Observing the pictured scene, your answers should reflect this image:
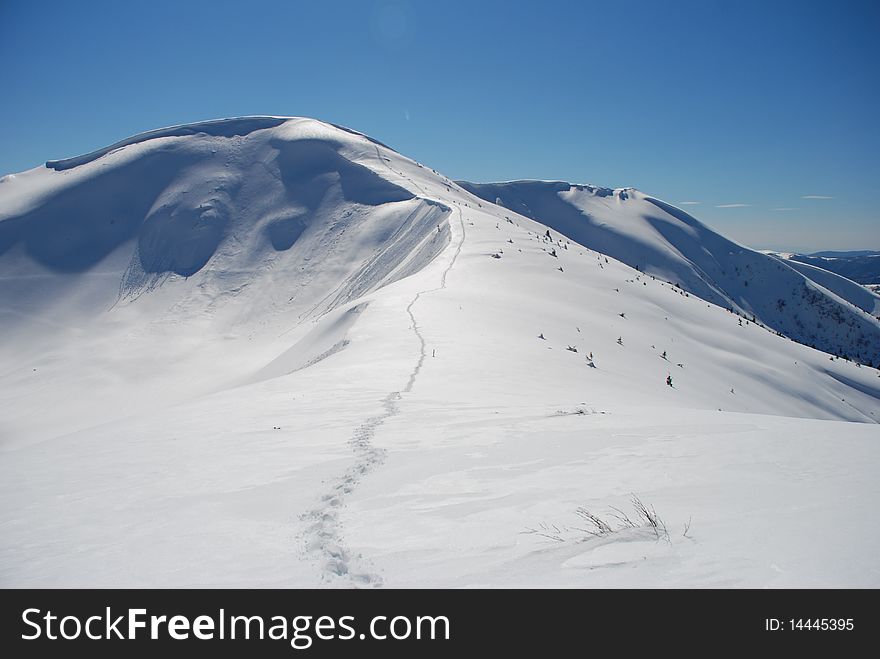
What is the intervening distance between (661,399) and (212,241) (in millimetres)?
49258

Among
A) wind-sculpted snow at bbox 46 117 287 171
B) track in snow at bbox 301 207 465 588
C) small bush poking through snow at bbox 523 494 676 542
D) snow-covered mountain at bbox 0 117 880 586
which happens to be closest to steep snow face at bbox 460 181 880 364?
wind-sculpted snow at bbox 46 117 287 171

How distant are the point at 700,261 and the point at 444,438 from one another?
108316 mm

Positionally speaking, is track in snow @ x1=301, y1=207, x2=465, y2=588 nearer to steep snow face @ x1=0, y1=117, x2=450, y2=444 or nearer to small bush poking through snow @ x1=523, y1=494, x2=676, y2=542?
small bush poking through snow @ x1=523, y1=494, x2=676, y2=542

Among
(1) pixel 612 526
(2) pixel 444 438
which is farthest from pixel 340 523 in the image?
(2) pixel 444 438

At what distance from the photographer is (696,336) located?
83.8ft

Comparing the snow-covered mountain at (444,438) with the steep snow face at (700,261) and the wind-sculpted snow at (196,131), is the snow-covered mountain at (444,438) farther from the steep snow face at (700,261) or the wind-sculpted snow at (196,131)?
the steep snow face at (700,261)

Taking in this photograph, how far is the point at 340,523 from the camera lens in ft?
15.5

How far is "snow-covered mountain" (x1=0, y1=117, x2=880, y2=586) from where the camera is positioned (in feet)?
A: 13.1

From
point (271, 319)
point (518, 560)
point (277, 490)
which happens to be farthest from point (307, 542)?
point (271, 319)

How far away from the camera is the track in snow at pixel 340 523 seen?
385 cm

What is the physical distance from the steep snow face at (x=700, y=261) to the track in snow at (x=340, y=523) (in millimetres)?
89851

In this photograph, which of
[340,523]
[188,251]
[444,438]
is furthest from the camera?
[188,251]

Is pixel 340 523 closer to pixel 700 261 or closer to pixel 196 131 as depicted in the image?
Result: pixel 196 131
